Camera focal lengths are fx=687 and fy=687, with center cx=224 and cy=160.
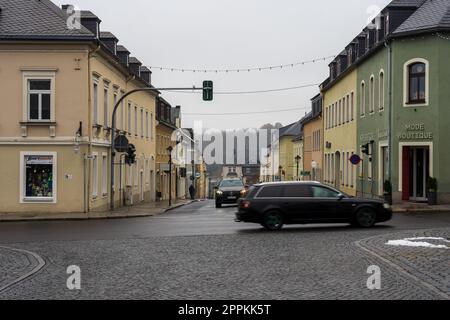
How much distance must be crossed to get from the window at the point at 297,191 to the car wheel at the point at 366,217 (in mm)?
1615

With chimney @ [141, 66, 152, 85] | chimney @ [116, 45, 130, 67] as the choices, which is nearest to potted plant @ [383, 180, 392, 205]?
chimney @ [116, 45, 130, 67]

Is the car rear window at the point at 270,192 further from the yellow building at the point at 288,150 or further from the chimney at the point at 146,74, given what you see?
the yellow building at the point at 288,150

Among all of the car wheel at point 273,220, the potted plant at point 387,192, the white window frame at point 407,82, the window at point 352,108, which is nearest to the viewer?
the car wheel at point 273,220

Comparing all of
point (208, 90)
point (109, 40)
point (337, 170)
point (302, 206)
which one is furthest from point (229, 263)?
point (337, 170)

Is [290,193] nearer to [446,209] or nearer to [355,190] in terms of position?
[446,209]

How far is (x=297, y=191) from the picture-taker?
20094 millimetres

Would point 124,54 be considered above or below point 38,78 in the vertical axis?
above

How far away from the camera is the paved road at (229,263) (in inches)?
379

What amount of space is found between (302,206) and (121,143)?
1450cm

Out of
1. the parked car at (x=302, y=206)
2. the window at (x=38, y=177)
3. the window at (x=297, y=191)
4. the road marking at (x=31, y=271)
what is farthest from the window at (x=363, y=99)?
the road marking at (x=31, y=271)

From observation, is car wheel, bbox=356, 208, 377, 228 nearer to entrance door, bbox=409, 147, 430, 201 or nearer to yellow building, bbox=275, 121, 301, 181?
entrance door, bbox=409, 147, 430, 201

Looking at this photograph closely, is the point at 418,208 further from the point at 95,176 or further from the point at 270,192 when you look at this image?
the point at 95,176
